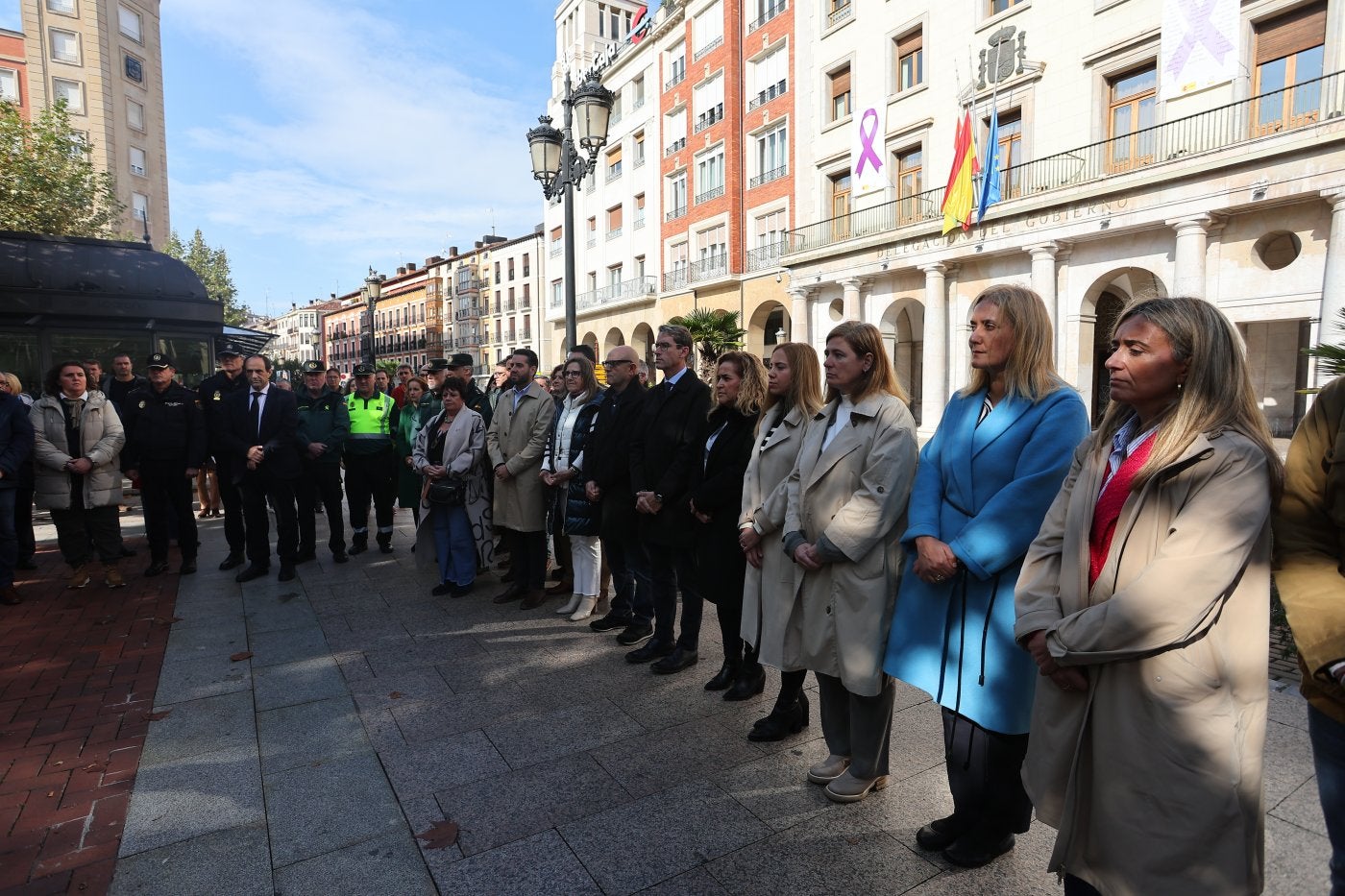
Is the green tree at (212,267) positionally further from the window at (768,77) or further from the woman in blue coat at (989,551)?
the woman in blue coat at (989,551)

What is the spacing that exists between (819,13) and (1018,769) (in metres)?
29.6

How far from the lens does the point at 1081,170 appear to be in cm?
1897

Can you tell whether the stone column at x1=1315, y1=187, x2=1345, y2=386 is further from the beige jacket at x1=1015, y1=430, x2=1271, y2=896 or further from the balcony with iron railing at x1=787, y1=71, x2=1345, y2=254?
the beige jacket at x1=1015, y1=430, x2=1271, y2=896

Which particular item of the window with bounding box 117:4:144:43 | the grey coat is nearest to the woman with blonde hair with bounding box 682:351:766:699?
the grey coat

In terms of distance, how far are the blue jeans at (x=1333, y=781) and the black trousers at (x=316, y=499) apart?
797 cm

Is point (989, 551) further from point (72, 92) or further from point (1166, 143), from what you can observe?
point (72, 92)

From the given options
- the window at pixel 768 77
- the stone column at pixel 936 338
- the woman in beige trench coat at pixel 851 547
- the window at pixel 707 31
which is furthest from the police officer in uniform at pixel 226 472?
the window at pixel 707 31

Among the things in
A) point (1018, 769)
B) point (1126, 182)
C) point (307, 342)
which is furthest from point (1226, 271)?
point (307, 342)

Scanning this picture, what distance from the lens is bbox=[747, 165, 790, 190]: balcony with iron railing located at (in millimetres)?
29775

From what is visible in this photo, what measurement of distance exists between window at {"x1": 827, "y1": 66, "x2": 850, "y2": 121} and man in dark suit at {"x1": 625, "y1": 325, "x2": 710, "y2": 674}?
2486 centimetres

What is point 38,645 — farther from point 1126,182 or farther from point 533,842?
point 1126,182

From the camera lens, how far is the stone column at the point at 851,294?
2544 cm

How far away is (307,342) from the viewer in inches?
5256

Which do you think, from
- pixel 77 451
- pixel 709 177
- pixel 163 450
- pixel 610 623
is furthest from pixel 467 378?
pixel 709 177
